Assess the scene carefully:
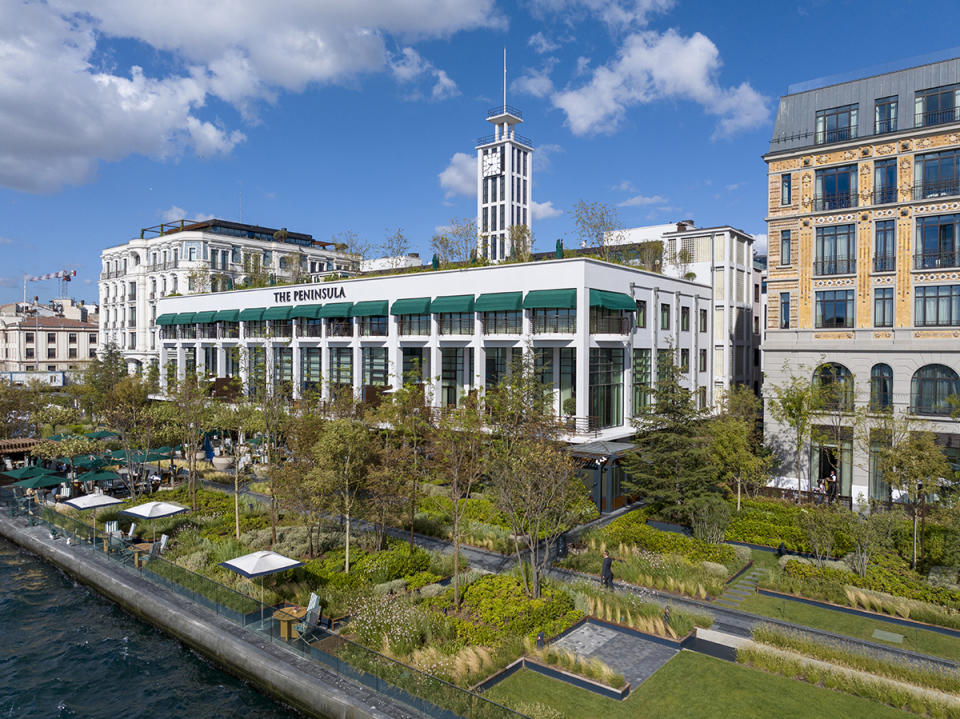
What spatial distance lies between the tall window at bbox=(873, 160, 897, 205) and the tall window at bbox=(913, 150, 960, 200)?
983 mm

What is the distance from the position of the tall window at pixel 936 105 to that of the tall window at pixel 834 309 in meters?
10.1

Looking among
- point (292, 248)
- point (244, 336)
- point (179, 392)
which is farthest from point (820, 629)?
point (292, 248)

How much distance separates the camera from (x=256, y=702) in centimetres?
1761

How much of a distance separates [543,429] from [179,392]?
2196cm

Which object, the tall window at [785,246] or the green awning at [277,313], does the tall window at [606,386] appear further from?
the green awning at [277,313]

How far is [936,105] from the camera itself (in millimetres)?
34438

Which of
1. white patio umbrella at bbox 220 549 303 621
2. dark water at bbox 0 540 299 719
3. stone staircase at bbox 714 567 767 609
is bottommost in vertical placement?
dark water at bbox 0 540 299 719

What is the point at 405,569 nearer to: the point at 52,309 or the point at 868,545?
the point at 868,545

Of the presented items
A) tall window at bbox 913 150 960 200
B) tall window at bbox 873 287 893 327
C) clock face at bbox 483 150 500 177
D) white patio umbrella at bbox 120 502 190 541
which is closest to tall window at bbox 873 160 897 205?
tall window at bbox 913 150 960 200

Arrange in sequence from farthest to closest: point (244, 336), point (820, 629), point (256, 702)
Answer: point (244, 336)
point (820, 629)
point (256, 702)

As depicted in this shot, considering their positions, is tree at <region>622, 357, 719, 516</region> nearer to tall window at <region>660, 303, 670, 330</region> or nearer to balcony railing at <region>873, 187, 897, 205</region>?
tall window at <region>660, 303, 670, 330</region>

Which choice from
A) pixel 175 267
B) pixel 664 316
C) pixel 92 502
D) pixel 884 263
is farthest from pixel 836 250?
pixel 175 267

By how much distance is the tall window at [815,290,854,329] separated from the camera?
36.7 meters

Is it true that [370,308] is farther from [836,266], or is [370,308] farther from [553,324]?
[836,266]
